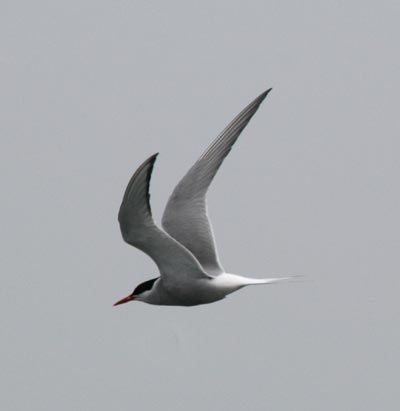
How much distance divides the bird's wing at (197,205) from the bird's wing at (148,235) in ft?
3.26

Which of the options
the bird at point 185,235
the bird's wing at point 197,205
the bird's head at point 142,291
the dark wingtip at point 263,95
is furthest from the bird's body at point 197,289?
the dark wingtip at point 263,95

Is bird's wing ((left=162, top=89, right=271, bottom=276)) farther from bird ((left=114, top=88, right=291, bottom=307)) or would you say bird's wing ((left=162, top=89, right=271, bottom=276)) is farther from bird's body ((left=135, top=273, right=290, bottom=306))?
bird's body ((left=135, top=273, right=290, bottom=306))

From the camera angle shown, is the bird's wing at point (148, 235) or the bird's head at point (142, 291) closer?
the bird's wing at point (148, 235)

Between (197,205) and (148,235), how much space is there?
80.1 inches

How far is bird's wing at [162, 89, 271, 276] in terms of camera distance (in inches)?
617

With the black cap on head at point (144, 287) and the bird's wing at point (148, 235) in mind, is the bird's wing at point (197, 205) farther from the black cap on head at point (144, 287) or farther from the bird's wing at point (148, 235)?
the bird's wing at point (148, 235)

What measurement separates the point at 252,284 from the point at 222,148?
234cm

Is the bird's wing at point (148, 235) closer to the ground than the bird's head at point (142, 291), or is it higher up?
higher up

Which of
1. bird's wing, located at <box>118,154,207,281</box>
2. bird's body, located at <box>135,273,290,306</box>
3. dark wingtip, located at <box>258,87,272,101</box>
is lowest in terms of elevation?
bird's body, located at <box>135,273,290,306</box>

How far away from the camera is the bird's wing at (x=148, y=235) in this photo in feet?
42.7

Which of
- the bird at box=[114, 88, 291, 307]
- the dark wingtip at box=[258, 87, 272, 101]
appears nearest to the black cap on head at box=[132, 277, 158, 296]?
the bird at box=[114, 88, 291, 307]

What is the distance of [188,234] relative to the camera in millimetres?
15727

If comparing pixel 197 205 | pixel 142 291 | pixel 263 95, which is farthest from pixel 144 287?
pixel 263 95

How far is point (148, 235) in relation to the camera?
45.5 ft
